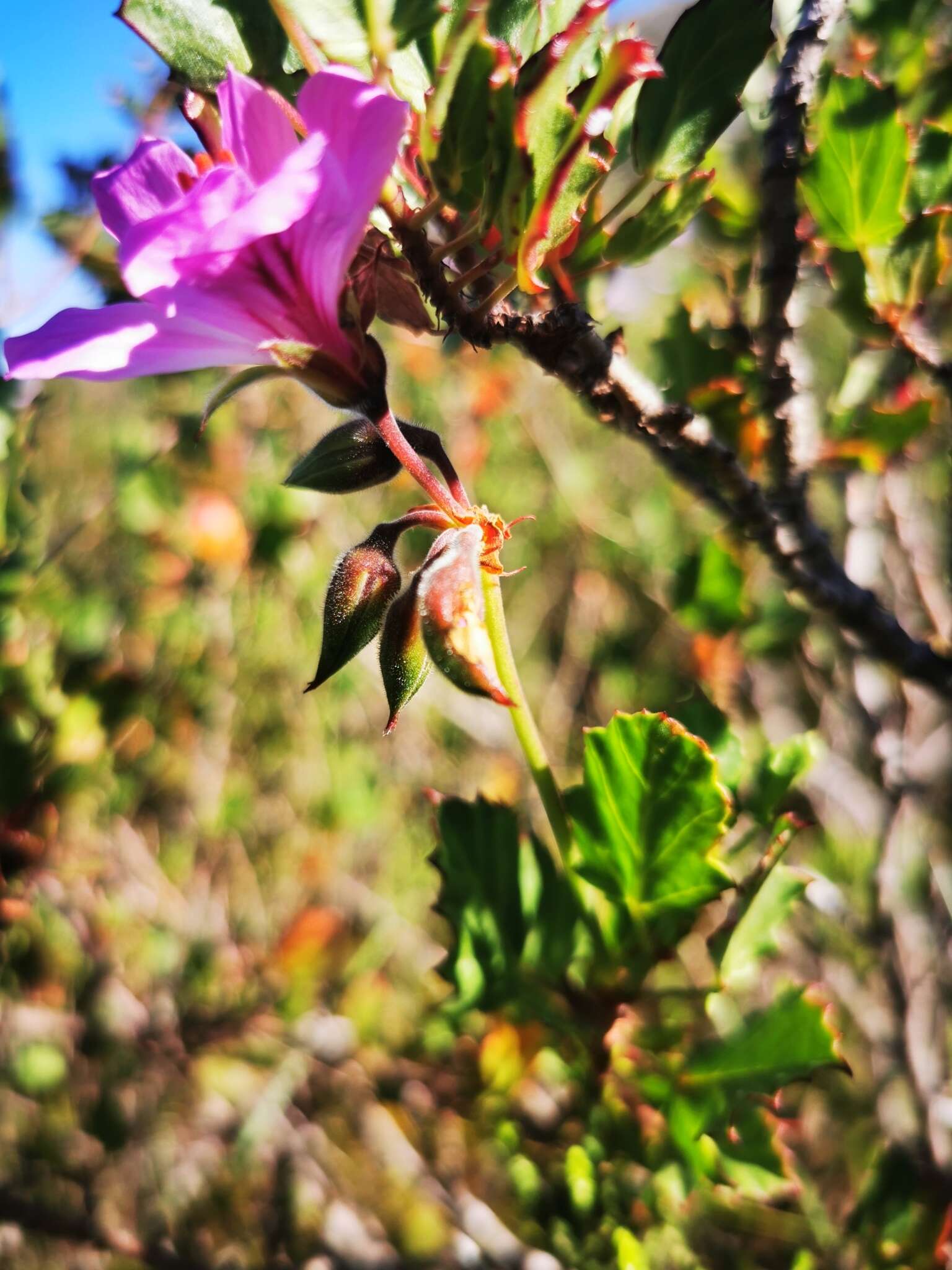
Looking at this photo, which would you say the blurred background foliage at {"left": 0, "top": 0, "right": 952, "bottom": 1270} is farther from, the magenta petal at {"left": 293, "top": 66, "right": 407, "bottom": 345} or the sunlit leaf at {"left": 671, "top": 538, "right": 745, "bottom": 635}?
the magenta petal at {"left": 293, "top": 66, "right": 407, "bottom": 345}

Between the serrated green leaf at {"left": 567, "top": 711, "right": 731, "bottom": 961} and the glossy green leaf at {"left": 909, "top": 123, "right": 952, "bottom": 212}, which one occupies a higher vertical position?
the glossy green leaf at {"left": 909, "top": 123, "right": 952, "bottom": 212}

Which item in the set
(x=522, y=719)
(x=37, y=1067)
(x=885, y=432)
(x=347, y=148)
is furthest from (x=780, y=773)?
(x=37, y=1067)

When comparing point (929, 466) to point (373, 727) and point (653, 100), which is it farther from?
point (653, 100)

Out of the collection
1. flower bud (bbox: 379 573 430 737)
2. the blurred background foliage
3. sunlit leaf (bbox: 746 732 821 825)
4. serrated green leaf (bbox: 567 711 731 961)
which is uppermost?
flower bud (bbox: 379 573 430 737)

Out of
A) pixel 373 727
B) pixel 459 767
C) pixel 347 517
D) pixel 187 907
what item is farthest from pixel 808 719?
pixel 187 907

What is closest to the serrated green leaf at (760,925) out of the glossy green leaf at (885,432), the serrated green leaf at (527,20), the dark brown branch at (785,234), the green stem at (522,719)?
the green stem at (522,719)

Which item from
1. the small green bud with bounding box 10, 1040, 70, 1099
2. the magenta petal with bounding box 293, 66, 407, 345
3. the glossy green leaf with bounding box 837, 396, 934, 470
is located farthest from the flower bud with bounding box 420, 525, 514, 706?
the small green bud with bounding box 10, 1040, 70, 1099

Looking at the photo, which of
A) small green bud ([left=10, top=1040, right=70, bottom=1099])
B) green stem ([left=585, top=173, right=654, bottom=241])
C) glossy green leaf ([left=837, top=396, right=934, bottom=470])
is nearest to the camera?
green stem ([left=585, top=173, right=654, bottom=241])
